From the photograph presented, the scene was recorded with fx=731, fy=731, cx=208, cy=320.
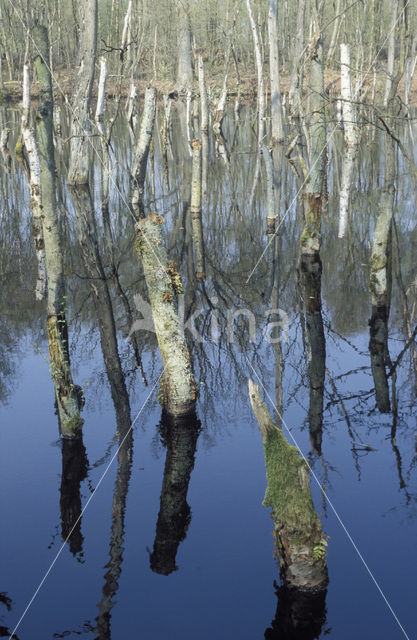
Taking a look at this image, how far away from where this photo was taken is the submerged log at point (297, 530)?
6.12 metres

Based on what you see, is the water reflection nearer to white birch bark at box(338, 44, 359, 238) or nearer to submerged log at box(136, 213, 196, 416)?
submerged log at box(136, 213, 196, 416)

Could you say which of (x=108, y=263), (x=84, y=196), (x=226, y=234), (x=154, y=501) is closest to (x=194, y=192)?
(x=226, y=234)

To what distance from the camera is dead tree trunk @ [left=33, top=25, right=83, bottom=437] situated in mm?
8375

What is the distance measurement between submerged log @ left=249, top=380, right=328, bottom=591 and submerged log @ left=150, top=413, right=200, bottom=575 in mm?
1101

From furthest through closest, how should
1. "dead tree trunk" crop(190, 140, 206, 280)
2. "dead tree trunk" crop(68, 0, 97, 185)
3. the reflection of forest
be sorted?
"dead tree trunk" crop(68, 0, 97, 185)
"dead tree trunk" crop(190, 140, 206, 280)
the reflection of forest

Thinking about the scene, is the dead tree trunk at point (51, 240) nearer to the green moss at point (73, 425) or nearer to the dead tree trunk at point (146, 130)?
the green moss at point (73, 425)

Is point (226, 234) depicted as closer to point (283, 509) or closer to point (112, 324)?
Answer: point (112, 324)

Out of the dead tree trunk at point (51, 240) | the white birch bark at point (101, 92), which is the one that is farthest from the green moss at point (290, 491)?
the white birch bark at point (101, 92)

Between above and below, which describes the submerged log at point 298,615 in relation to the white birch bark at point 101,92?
below

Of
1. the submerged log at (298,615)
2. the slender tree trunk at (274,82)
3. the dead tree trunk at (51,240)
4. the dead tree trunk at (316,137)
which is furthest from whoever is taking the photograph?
the slender tree trunk at (274,82)

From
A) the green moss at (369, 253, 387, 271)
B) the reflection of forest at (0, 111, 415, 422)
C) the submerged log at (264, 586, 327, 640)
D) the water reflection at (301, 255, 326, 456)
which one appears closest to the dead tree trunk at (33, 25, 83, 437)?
the reflection of forest at (0, 111, 415, 422)

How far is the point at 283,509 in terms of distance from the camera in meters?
6.19

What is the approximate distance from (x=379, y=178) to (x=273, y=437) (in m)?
19.8

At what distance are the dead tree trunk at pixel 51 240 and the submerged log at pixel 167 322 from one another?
1.14 meters
